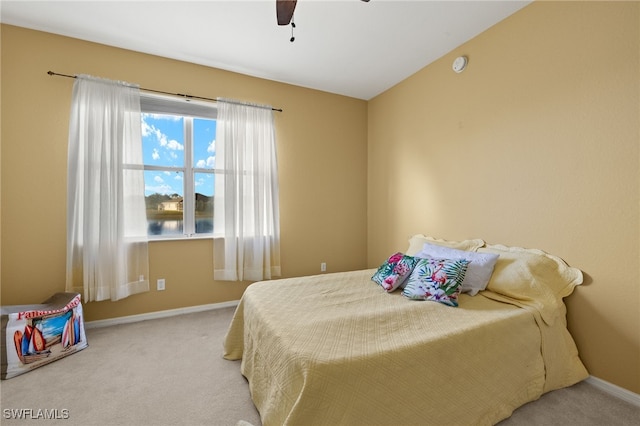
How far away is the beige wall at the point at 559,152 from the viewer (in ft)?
5.52

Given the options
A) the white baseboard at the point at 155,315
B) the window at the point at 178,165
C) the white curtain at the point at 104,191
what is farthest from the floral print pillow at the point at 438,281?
the white curtain at the point at 104,191

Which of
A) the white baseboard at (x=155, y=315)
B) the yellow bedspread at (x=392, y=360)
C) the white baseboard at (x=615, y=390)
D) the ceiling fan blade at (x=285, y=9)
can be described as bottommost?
the white baseboard at (x=615, y=390)

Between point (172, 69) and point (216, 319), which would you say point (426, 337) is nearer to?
point (216, 319)

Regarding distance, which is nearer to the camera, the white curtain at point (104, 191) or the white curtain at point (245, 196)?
the white curtain at point (104, 191)

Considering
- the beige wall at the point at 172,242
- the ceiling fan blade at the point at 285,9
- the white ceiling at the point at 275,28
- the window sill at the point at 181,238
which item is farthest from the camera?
the window sill at the point at 181,238

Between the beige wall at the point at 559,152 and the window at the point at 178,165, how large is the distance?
2473 millimetres

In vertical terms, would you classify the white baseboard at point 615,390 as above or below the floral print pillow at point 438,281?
below

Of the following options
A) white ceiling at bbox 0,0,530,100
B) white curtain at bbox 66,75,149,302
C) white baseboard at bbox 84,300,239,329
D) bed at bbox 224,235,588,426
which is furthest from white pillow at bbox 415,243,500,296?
white curtain at bbox 66,75,149,302

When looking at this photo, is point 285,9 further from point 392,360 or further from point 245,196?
point 245,196

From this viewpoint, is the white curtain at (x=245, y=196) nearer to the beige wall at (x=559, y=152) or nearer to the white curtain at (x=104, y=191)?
the white curtain at (x=104, y=191)

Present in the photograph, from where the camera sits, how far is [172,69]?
2.91 meters

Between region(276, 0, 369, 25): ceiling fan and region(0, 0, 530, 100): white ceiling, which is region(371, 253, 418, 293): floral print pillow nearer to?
region(276, 0, 369, 25): ceiling fan

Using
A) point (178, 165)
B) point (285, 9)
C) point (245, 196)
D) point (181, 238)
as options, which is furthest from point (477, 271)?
point (178, 165)

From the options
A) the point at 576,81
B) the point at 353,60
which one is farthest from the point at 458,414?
the point at 353,60
